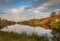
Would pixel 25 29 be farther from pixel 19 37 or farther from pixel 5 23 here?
pixel 5 23

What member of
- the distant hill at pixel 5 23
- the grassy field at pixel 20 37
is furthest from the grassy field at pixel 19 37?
the distant hill at pixel 5 23

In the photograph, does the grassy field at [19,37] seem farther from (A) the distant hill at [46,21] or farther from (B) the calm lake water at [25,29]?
(A) the distant hill at [46,21]

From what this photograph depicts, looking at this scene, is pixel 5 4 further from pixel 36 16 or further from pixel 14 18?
pixel 36 16

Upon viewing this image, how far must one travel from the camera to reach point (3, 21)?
3.06 metres

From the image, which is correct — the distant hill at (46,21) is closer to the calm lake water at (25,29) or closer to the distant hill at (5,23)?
the calm lake water at (25,29)

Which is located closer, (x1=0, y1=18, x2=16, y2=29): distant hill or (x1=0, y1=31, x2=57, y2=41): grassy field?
(x1=0, y1=31, x2=57, y2=41): grassy field

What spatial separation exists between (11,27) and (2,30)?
173 mm

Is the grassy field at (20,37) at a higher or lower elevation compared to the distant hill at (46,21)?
lower

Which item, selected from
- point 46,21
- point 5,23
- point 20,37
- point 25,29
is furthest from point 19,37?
point 46,21

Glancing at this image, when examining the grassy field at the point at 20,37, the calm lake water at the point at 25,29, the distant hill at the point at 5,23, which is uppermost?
the distant hill at the point at 5,23

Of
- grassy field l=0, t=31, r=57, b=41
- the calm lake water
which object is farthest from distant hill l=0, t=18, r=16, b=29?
grassy field l=0, t=31, r=57, b=41

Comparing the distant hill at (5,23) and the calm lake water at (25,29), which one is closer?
the calm lake water at (25,29)

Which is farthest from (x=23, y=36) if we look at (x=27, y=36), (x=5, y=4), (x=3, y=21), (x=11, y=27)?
(x=5, y=4)

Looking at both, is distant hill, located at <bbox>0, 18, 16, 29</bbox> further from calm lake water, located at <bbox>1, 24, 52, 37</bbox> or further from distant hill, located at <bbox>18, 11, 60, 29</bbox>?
distant hill, located at <bbox>18, 11, 60, 29</bbox>
